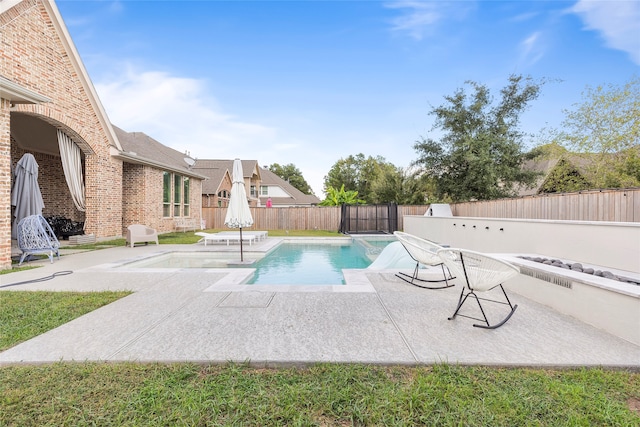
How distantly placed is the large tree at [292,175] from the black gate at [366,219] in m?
36.8

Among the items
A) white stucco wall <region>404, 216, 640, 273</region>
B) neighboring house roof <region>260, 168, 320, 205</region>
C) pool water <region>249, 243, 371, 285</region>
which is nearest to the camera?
white stucco wall <region>404, 216, 640, 273</region>

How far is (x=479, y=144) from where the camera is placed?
52.2ft

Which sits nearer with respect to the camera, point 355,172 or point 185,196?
point 185,196

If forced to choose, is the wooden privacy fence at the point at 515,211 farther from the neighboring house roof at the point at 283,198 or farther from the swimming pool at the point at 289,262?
the neighboring house roof at the point at 283,198

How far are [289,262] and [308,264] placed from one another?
2.01 ft

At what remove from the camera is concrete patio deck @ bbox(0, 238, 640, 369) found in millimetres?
A: 2543

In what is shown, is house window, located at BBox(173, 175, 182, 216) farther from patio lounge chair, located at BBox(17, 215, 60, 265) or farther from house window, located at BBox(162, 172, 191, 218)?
patio lounge chair, located at BBox(17, 215, 60, 265)

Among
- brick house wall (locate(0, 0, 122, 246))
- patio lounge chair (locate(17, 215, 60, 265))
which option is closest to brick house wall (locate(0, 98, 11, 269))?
patio lounge chair (locate(17, 215, 60, 265))

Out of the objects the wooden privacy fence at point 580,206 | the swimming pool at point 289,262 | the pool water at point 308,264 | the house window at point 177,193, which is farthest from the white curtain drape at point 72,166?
the wooden privacy fence at point 580,206

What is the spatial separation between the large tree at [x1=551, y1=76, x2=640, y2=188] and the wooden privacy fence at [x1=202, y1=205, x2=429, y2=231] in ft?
45.3

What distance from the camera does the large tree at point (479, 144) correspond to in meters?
15.9

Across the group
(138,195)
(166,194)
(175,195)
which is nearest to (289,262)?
(138,195)

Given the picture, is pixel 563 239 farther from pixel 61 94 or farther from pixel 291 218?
pixel 291 218

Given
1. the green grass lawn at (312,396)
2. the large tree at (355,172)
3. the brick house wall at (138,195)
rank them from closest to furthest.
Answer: the green grass lawn at (312,396) < the brick house wall at (138,195) < the large tree at (355,172)
